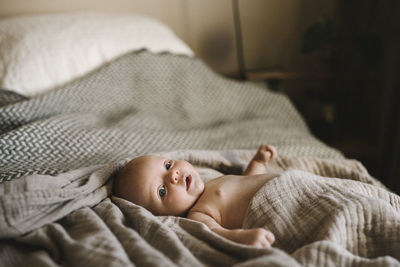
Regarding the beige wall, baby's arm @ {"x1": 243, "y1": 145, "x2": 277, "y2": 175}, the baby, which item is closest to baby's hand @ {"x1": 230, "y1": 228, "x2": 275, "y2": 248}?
the baby

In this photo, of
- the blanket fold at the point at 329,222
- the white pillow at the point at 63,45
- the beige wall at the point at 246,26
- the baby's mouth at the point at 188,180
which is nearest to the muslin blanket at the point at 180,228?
the blanket fold at the point at 329,222

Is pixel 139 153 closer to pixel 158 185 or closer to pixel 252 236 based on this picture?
pixel 158 185

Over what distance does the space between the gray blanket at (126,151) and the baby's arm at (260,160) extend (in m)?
0.05

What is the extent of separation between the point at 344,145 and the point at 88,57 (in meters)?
1.30

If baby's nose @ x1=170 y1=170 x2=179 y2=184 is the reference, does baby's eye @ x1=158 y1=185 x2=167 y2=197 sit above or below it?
below

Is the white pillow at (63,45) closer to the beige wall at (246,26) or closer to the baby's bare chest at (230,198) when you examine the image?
the beige wall at (246,26)

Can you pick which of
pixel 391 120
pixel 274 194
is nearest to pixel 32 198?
pixel 274 194

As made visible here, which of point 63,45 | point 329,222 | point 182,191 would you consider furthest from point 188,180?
point 63,45

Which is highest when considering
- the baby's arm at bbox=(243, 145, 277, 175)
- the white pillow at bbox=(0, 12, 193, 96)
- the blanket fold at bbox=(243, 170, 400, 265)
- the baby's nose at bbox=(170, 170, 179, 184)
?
the white pillow at bbox=(0, 12, 193, 96)

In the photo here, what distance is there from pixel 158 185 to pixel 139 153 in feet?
0.69

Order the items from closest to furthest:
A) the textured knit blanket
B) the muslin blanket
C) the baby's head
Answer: the muslin blanket, the baby's head, the textured knit blanket

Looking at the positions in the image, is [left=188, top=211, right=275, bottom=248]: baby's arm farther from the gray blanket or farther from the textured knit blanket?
the textured knit blanket

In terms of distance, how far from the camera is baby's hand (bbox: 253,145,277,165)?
0.83 metres

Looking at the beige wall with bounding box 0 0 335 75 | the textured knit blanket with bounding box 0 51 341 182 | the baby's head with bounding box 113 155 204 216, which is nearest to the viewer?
the baby's head with bounding box 113 155 204 216
